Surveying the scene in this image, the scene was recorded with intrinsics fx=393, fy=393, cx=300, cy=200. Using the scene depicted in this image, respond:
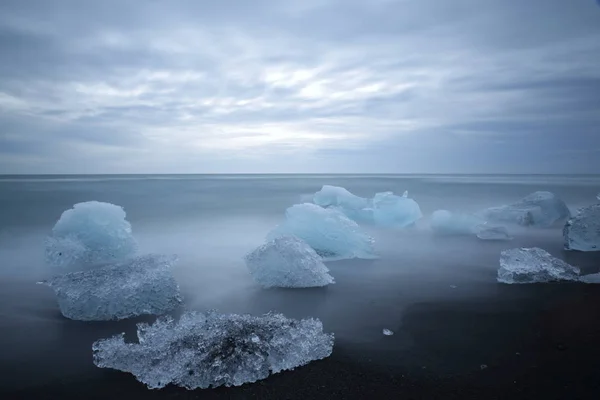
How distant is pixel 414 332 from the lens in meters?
3.67

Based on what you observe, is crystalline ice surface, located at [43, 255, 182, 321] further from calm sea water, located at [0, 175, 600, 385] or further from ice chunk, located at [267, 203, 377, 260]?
ice chunk, located at [267, 203, 377, 260]

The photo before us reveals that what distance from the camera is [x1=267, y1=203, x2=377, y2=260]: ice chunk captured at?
709 centimetres

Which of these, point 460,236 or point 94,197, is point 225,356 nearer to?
point 460,236

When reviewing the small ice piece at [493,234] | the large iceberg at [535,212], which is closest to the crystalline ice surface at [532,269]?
the small ice piece at [493,234]

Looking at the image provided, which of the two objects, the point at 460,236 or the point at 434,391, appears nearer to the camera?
the point at 434,391

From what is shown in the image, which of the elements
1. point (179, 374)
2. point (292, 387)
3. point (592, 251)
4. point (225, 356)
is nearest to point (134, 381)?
point (179, 374)

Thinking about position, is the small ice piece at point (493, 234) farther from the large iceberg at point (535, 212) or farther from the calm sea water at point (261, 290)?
the large iceberg at point (535, 212)

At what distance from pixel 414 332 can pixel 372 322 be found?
0.44 m

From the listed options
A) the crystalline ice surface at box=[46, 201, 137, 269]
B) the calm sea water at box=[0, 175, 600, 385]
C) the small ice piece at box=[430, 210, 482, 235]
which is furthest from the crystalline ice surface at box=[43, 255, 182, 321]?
the small ice piece at box=[430, 210, 482, 235]

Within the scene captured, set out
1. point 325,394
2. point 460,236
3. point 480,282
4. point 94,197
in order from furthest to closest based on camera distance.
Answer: point 94,197 < point 460,236 < point 480,282 < point 325,394

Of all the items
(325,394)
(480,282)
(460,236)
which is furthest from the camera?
(460,236)

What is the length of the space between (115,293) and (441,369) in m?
3.23

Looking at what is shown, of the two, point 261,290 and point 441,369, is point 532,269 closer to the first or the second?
point 441,369

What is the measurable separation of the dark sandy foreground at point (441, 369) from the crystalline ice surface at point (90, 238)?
3.79 metres
